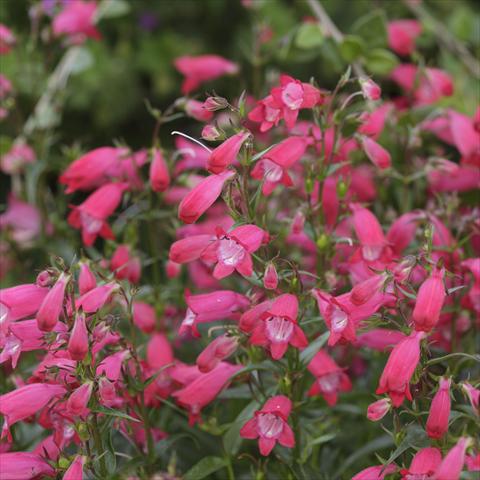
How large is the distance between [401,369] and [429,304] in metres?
0.10

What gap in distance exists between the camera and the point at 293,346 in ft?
4.53

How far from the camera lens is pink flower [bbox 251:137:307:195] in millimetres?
1408

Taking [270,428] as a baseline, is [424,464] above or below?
above

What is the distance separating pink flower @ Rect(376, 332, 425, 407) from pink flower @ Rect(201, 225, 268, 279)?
23 cm

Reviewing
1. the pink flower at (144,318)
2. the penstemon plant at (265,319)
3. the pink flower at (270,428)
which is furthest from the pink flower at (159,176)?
the pink flower at (270,428)

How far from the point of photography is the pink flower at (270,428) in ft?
4.46

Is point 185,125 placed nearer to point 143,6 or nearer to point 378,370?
point 143,6

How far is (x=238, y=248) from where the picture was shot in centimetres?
128

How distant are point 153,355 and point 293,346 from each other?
0.44 meters

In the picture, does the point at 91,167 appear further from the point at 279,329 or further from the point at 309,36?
the point at 309,36

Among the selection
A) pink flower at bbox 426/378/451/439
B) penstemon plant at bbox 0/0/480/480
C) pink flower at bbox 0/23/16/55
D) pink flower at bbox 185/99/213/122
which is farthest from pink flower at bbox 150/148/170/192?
pink flower at bbox 0/23/16/55

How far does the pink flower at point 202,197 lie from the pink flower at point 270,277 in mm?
123

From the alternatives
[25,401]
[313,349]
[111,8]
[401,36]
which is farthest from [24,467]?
[401,36]

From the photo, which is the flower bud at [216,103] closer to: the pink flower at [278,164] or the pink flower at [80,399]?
the pink flower at [278,164]
